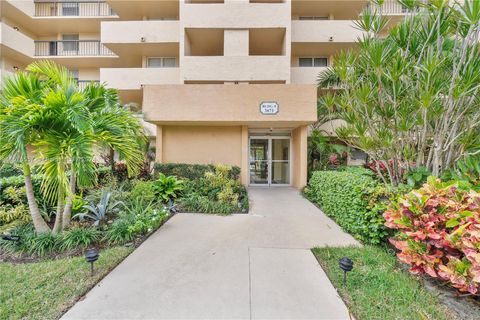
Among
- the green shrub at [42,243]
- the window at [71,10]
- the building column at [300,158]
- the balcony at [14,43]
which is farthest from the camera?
the window at [71,10]

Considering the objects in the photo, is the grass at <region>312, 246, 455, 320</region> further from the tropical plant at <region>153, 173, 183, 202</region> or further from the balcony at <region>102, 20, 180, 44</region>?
the balcony at <region>102, 20, 180, 44</region>

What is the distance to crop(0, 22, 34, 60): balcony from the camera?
44.8ft

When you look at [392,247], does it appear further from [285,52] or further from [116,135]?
[285,52]

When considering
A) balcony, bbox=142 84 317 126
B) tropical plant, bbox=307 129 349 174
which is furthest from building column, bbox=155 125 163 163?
tropical plant, bbox=307 129 349 174

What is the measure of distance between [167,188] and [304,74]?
10.4m

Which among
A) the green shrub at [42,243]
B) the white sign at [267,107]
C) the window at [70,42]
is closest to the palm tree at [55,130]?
the green shrub at [42,243]

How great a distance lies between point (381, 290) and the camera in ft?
9.61

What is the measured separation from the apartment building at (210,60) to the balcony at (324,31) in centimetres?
6

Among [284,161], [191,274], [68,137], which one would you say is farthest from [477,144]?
[68,137]

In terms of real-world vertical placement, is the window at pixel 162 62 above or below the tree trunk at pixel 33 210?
above

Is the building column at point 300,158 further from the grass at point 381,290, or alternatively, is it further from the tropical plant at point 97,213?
the tropical plant at point 97,213

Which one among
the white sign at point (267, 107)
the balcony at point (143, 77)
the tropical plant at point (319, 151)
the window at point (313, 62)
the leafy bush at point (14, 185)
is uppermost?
the window at point (313, 62)

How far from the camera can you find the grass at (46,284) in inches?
101

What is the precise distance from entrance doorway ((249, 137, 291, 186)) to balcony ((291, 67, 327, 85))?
4211 mm
